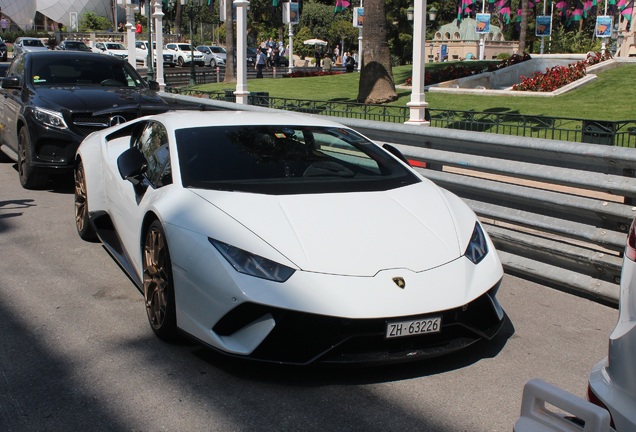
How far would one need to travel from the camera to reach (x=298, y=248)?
4266mm

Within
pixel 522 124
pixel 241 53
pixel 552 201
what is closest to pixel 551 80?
pixel 241 53

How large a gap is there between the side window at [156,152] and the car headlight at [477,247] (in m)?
2.00

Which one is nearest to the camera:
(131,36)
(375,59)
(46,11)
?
(375,59)

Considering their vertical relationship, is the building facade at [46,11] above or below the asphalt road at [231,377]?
above

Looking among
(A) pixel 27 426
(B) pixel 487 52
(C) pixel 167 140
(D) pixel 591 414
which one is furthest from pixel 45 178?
(B) pixel 487 52

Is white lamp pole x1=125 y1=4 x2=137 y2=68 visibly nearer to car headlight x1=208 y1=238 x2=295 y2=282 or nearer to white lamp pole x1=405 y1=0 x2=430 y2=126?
white lamp pole x1=405 y1=0 x2=430 y2=126

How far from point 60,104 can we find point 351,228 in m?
6.41

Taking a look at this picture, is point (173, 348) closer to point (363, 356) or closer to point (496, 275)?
point (363, 356)

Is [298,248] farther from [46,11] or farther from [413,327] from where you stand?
[46,11]

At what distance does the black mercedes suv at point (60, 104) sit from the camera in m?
9.58

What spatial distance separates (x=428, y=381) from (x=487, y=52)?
2339 inches

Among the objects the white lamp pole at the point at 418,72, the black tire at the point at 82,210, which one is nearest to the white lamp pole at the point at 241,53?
the white lamp pole at the point at 418,72

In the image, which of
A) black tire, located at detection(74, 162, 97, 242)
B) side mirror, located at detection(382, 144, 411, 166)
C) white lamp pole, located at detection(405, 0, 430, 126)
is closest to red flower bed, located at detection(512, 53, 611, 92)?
white lamp pole, located at detection(405, 0, 430, 126)

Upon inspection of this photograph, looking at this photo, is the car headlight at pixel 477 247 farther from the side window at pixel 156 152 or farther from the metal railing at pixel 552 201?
the side window at pixel 156 152
